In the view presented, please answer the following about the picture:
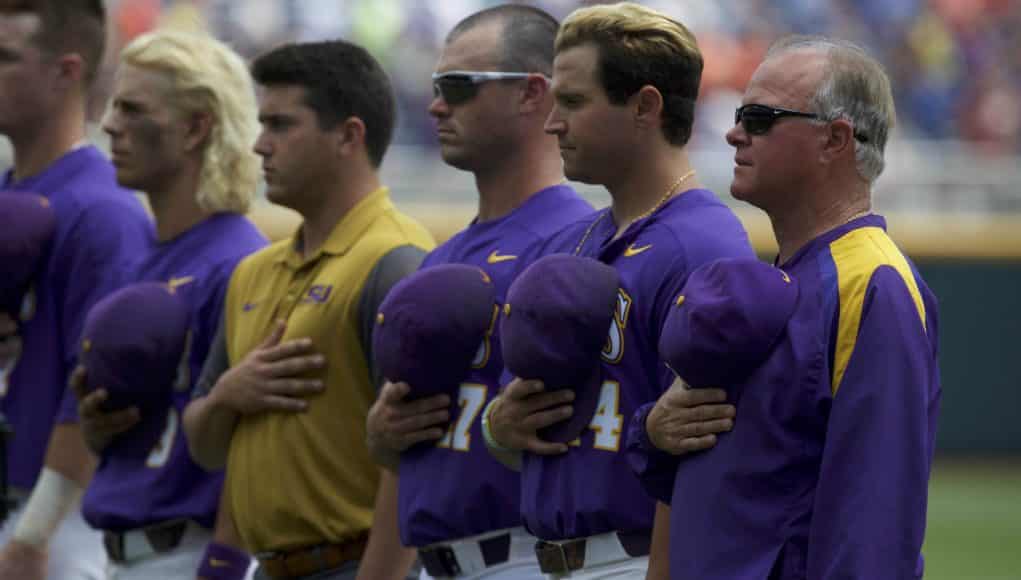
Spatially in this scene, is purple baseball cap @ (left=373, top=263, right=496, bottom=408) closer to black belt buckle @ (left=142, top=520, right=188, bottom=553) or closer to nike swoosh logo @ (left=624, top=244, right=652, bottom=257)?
nike swoosh logo @ (left=624, top=244, right=652, bottom=257)

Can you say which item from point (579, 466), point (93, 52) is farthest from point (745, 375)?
point (93, 52)

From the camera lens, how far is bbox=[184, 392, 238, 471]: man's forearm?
182 inches

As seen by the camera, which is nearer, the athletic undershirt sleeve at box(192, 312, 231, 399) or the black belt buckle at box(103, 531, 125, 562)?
the athletic undershirt sleeve at box(192, 312, 231, 399)

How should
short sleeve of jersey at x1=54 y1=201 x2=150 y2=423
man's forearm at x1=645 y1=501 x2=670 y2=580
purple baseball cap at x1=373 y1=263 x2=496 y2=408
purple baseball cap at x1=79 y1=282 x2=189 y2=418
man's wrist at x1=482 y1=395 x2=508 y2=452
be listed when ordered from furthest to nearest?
short sleeve of jersey at x1=54 y1=201 x2=150 y2=423 → purple baseball cap at x1=79 y1=282 x2=189 y2=418 → purple baseball cap at x1=373 y1=263 x2=496 y2=408 → man's wrist at x1=482 y1=395 x2=508 y2=452 → man's forearm at x1=645 y1=501 x2=670 y2=580

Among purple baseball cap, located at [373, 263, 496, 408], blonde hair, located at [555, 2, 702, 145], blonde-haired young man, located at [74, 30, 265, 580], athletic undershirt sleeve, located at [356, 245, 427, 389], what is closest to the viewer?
blonde hair, located at [555, 2, 702, 145]

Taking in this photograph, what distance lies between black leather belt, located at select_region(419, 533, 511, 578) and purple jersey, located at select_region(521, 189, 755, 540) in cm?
36

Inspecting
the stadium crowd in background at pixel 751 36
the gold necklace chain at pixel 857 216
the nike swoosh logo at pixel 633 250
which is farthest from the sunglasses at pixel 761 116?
the stadium crowd in background at pixel 751 36

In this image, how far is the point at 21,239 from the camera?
537cm

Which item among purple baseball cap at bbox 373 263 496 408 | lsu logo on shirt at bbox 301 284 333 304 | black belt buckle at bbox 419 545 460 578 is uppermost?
purple baseball cap at bbox 373 263 496 408

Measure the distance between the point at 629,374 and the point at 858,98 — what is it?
2.67ft

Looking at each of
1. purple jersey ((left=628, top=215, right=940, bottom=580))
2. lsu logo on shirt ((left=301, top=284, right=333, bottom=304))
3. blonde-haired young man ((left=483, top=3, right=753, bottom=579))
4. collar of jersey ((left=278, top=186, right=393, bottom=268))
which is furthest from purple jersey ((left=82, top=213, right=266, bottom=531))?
purple jersey ((left=628, top=215, right=940, bottom=580))

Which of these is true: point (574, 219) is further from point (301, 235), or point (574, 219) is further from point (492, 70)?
point (301, 235)

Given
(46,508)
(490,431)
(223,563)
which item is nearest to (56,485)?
(46,508)

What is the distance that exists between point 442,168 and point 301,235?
8.39 meters
